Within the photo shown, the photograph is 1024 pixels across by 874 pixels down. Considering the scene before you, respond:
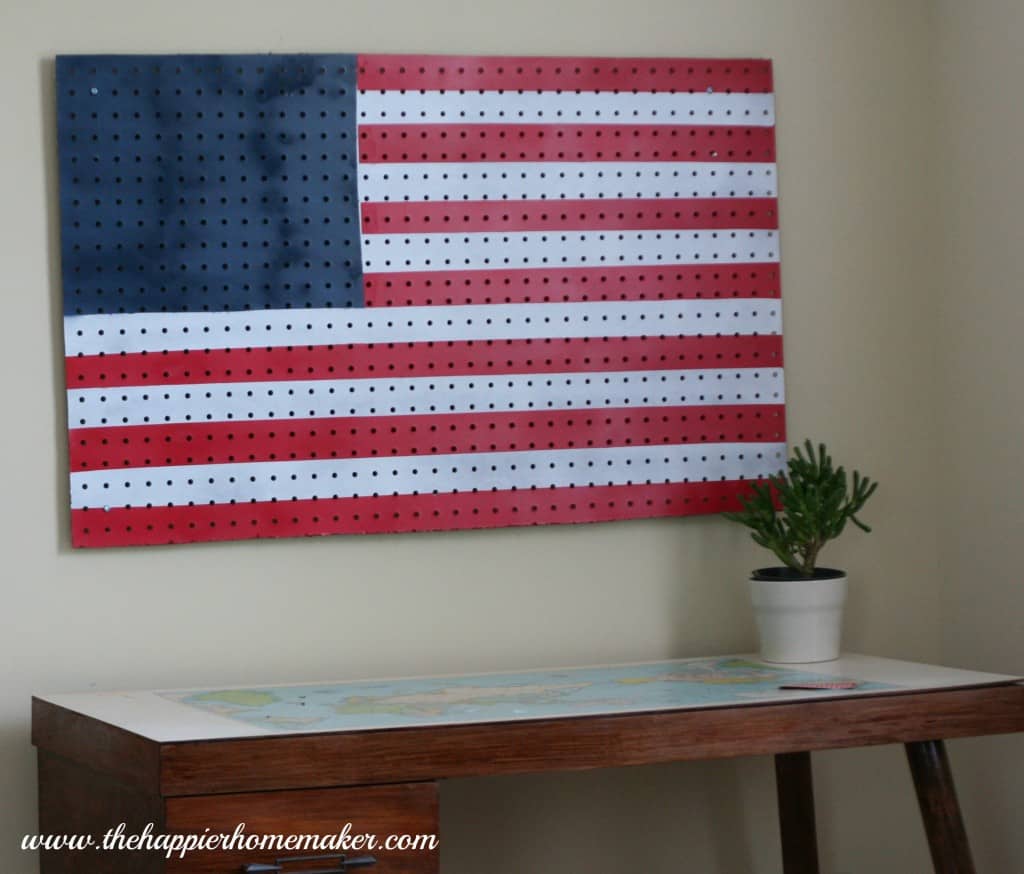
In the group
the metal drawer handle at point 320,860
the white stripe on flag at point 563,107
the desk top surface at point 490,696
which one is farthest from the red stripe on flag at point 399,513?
the metal drawer handle at point 320,860

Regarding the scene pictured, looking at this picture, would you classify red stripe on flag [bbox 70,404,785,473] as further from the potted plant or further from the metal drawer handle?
the metal drawer handle

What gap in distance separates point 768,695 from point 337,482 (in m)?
0.77

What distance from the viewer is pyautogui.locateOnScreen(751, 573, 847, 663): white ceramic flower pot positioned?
2078 mm

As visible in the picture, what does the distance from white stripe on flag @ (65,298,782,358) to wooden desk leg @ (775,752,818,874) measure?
0.70m

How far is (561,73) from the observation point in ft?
7.45

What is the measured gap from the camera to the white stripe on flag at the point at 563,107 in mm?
2223

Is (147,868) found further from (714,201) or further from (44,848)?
(714,201)

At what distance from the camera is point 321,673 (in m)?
2.20

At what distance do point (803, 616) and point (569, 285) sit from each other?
2.10 ft

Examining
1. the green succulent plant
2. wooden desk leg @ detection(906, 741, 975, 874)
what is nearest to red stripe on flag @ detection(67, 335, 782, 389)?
the green succulent plant

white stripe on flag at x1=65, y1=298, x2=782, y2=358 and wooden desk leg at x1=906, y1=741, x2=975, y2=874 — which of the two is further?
white stripe on flag at x1=65, y1=298, x2=782, y2=358

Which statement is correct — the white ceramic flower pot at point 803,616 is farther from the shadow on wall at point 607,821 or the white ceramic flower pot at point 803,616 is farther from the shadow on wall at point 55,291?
the shadow on wall at point 55,291

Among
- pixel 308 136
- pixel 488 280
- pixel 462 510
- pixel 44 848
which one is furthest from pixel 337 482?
pixel 44 848

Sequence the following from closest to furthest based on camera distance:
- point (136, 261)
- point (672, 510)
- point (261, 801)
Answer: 1. point (261, 801)
2. point (136, 261)
3. point (672, 510)
